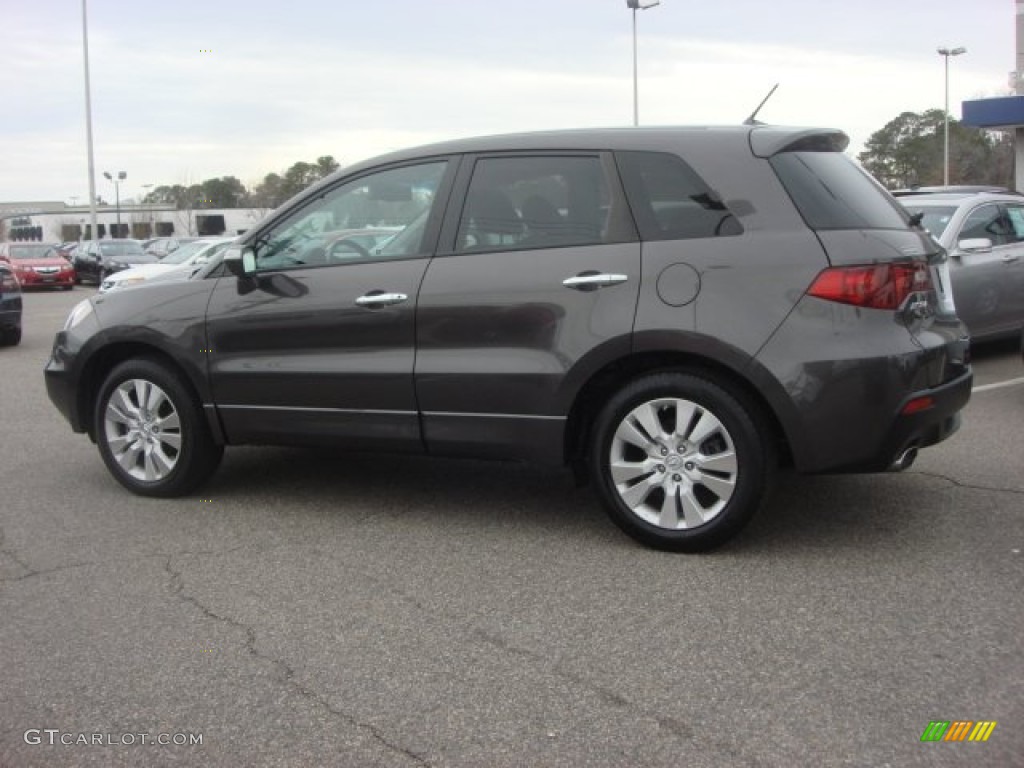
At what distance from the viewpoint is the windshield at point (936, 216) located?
376 inches

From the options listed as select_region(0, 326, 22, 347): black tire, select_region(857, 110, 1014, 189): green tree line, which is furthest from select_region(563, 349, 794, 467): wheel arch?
select_region(857, 110, 1014, 189): green tree line

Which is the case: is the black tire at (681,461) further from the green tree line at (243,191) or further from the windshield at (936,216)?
the green tree line at (243,191)

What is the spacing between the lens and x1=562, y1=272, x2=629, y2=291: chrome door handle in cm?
445

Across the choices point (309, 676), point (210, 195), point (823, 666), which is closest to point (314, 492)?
point (309, 676)

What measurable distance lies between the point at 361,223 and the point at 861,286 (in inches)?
93.6

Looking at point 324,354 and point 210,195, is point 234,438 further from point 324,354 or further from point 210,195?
point 210,195

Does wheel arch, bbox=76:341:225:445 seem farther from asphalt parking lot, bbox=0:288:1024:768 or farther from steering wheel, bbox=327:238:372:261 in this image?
steering wheel, bbox=327:238:372:261

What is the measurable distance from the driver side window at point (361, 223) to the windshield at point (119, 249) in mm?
31002

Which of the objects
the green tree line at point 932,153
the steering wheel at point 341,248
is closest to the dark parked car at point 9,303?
the steering wheel at point 341,248

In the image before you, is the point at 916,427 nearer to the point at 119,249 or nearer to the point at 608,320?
the point at 608,320

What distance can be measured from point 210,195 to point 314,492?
382 ft

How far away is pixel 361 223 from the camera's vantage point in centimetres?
513

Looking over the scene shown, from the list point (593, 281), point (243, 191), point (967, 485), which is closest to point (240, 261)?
point (593, 281)

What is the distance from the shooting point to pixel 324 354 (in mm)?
5098
